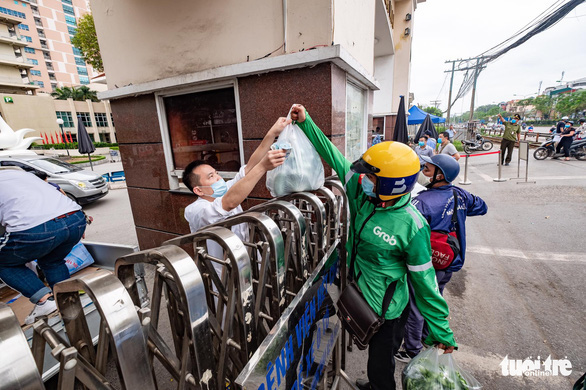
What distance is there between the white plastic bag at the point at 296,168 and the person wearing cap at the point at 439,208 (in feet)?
3.84

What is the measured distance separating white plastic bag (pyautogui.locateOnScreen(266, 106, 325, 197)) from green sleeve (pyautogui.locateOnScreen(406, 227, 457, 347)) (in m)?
0.83

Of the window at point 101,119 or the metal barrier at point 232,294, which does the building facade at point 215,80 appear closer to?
the metal barrier at point 232,294

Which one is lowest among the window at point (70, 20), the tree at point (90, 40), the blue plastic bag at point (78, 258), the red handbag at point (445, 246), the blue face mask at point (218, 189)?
the blue plastic bag at point (78, 258)

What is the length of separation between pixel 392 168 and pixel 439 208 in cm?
121

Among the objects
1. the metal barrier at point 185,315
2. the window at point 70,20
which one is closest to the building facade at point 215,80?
the metal barrier at point 185,315

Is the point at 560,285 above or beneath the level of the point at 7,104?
beneath

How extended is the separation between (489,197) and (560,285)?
4443mm

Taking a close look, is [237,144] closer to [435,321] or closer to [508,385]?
[435,321]

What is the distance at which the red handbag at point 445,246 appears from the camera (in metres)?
2.49

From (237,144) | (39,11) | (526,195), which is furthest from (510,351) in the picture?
(39,11)

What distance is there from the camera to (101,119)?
43562 millimetres

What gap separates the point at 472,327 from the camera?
302 cm

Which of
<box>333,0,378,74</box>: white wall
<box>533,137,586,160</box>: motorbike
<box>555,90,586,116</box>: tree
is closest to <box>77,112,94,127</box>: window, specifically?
<box>333,0,378,74</box>: white wall

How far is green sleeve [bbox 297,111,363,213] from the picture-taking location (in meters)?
2.00
